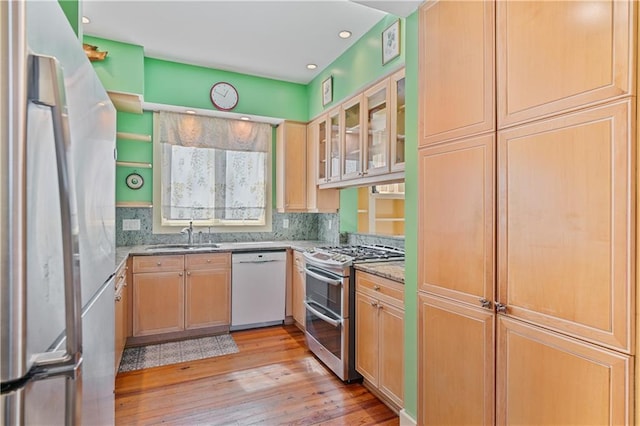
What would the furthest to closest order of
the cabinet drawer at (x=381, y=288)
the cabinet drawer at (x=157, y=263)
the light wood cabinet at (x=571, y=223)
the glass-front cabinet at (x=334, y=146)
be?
the glass-front cabinet at (x=334, y=146)
the cabinet drawer at (x=157, y=263)
the cabinet drawer at (x=381, y=288)
the light wood cabinet at (x=571, y=223)

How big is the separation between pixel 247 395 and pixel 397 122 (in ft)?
7.59

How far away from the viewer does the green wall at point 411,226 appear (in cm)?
198

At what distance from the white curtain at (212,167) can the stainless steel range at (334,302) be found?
1.48 meters

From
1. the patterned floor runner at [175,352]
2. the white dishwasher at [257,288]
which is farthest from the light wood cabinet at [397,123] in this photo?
the patterned floor runner at [175,352]

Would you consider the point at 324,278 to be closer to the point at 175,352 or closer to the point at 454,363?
the point at 454,363

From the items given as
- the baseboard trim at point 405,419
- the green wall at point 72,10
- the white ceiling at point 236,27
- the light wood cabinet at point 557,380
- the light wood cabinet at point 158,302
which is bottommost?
the baseboard trim at point 405,419

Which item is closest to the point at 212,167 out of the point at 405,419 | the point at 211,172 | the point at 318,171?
the point at 211,172

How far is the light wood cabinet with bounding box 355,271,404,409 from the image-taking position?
86.2 inches

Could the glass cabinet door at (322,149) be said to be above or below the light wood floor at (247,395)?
above

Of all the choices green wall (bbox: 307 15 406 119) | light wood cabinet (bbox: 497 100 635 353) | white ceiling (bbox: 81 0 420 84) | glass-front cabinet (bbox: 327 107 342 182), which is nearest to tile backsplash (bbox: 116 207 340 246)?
glass-front cabinet (bbox: 327 107 342 182)

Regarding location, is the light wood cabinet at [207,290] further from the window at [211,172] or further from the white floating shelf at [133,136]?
the white floating shelf at [133,136]

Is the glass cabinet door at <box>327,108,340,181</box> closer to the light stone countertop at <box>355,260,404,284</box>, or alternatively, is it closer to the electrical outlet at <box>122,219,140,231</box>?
the light stone countertop at <box>355,260,404,284</box>

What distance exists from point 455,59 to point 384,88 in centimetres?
113

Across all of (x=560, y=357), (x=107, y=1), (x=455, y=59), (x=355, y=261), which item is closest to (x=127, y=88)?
(x=107, y=1)
